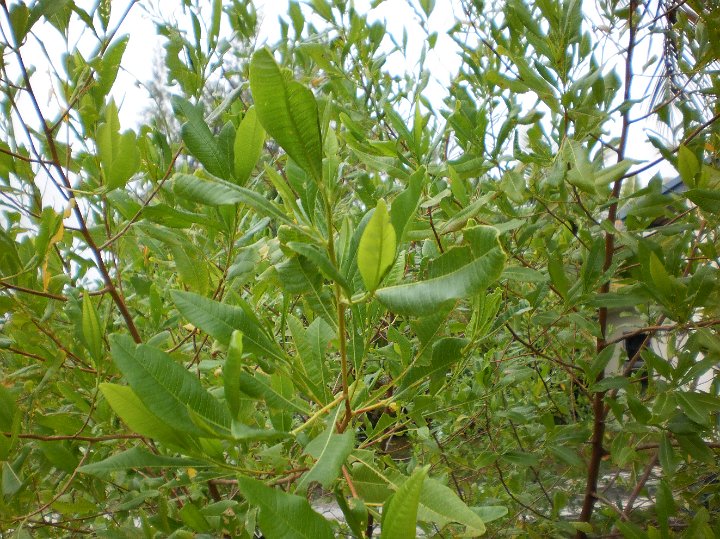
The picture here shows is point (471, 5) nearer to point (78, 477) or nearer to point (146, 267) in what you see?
point (146, 267)

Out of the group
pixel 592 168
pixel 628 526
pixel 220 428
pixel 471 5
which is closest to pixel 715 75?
pixel 471 5

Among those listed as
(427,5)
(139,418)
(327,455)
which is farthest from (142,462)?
(427,5)

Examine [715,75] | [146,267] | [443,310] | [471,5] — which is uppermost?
[471,5]

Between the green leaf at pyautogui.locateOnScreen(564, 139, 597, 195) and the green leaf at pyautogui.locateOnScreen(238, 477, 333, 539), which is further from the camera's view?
the green leaf at pyautogui.locateOnScreen(564, 139, 597, 195)

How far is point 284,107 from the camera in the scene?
45 centimetres

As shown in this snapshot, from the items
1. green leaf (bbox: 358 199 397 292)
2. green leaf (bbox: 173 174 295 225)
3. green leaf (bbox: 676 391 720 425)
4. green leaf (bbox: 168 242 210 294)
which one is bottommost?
green leaf (bbox: 676 391 720 425)

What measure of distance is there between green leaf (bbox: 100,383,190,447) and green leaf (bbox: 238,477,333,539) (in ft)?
0.28

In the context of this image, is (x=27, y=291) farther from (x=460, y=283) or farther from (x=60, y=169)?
(x=460, y=283)

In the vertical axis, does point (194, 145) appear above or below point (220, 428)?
above

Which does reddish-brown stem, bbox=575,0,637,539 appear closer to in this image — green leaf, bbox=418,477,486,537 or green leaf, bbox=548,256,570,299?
green leaf, bbox=548,256,570,299

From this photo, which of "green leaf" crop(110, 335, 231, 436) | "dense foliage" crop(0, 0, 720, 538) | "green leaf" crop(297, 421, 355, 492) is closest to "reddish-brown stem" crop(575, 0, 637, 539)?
"dense foliage" crop(0, 0, 720, 538)

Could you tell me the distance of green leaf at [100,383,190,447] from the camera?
46 centimetres

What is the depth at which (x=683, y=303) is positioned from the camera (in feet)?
3.25

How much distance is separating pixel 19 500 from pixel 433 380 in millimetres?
697
